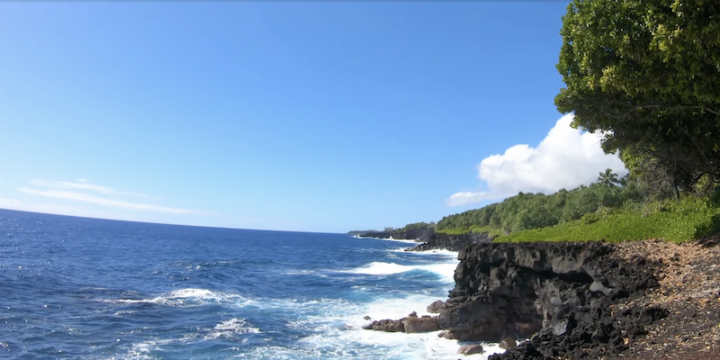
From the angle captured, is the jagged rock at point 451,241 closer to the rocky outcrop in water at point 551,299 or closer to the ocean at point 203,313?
the ocean at point 203,313

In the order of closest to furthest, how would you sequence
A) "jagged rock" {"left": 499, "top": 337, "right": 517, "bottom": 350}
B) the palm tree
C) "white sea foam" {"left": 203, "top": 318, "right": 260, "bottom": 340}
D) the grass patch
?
the grass patch < "jagged rock" {"left": 499, "top": 337, "right": 517, "bottom": 350} < "white sea foam" {"left": 203, "top": 318, "right": 260, "bottom": 340} < the palm tree

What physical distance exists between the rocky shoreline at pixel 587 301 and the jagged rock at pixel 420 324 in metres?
0.05

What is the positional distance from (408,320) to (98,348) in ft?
48.2

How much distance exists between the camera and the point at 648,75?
13328 millimetres

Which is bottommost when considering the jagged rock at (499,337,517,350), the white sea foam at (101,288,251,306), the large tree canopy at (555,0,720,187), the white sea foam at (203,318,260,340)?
the white sea foam at (203,318,260,340)

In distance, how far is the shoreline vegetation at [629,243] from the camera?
11.0m

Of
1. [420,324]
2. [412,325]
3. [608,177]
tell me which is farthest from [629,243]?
[608,177]

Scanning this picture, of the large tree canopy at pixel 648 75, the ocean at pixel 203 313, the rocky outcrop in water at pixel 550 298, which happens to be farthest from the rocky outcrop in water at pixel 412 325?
the large tree canopy at pixel 648 75

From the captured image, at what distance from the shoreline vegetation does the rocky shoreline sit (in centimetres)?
5

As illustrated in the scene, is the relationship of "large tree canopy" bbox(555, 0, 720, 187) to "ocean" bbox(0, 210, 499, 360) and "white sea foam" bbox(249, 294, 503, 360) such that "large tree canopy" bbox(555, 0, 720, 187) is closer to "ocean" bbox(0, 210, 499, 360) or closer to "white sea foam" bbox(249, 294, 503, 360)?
"white sea foam" bbox(249, 294, 503, 360)

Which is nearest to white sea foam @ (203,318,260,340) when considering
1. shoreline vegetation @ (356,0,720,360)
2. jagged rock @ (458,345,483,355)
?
shoreline vegetation @ (356,0,720,360)

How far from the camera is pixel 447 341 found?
73.9ft

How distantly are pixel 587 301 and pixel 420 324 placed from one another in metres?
9.71

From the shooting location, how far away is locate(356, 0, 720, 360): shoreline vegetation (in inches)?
435
